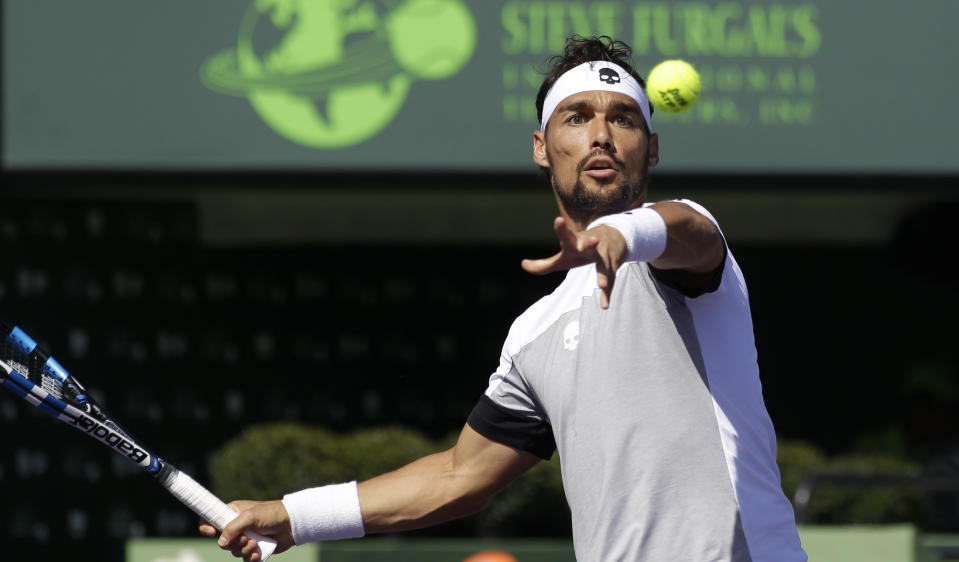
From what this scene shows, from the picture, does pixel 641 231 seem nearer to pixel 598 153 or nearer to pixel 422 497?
pixel 598 153

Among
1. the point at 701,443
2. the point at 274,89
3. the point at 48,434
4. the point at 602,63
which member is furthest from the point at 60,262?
the point at 701,443

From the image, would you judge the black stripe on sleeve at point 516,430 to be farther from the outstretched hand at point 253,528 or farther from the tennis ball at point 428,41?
the tennis ball at point 428,41

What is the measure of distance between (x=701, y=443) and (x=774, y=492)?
8.4 inches

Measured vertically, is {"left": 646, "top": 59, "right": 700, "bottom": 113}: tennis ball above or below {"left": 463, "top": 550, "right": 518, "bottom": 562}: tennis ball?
above

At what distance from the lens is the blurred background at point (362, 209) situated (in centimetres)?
844

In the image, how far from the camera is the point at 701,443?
333 cm

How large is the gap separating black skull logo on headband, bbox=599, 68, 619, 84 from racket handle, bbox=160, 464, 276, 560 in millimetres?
1452

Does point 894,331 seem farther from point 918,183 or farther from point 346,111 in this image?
point 346,111

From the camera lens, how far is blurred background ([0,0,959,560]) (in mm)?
8438

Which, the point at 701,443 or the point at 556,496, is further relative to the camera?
the point at 556,496

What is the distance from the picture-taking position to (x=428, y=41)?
27.9 feet

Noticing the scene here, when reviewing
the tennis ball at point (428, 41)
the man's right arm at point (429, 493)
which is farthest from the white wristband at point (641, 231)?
the tennis ball at point (428, 41)

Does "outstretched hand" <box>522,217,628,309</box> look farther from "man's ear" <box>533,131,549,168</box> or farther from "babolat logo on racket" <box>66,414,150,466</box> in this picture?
"babolat logo on racket" <box>66,414,150,466</box>

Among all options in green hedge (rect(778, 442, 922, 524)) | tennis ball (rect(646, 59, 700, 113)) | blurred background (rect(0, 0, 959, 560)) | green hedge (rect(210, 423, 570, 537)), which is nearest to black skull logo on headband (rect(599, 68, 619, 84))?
tennis ball (rect(646, 59, 700, 113))
